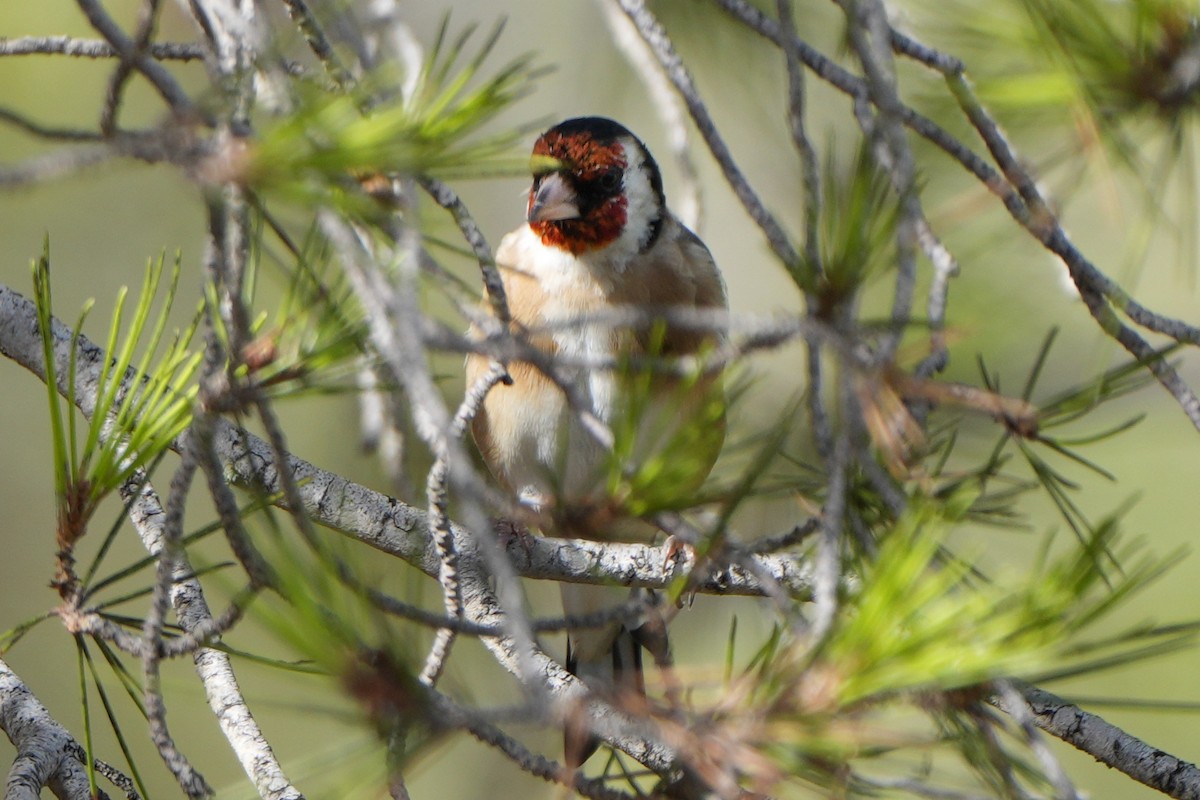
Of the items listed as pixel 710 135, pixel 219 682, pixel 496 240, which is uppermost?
pixel 496 240

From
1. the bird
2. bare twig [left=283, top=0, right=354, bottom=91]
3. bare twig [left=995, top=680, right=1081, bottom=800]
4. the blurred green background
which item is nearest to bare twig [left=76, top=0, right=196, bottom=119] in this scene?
bare twig [left=283, top=0, right=354, bottom=91]

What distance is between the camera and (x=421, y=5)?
15.5 feet

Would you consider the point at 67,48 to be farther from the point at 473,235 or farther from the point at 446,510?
the point at 446,510

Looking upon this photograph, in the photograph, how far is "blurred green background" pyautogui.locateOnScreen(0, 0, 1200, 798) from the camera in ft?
12.1

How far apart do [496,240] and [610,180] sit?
2.12m

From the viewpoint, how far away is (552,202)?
248cm

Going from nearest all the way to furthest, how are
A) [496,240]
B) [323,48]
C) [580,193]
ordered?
1. [323,48]
2. [580,193]
3. [496,240]

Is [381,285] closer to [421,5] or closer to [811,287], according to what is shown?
[811,287]

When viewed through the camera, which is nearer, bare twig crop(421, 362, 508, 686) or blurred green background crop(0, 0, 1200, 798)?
bare twig crop(421, 362, 508, 686)

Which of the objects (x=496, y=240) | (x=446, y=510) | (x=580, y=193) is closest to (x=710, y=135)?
(x=446, y=510)

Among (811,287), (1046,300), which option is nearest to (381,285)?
(811,287)

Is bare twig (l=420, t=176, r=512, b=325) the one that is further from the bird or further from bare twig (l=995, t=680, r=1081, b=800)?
the bird

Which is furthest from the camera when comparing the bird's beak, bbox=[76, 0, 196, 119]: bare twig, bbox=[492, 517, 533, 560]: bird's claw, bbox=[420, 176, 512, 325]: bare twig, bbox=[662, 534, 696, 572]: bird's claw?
the bird's beak

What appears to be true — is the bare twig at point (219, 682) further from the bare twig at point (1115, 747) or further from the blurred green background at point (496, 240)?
the blurred green background at point (496, 240)
